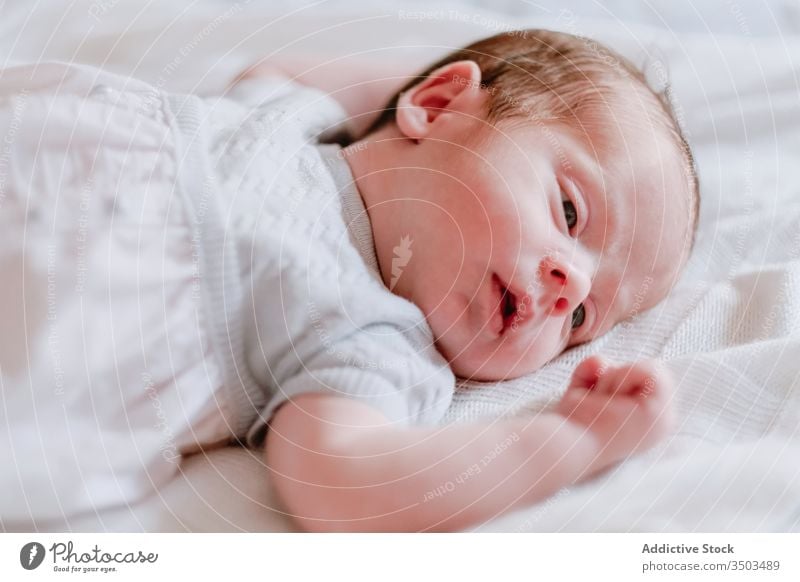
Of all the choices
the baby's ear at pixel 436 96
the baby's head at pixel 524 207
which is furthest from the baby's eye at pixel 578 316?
the baby's ear at pixel 436 96

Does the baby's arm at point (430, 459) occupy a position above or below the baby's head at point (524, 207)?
below

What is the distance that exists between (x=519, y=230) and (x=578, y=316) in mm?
69

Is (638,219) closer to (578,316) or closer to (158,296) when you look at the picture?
(578,316)

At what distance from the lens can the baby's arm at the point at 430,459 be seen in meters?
0.43

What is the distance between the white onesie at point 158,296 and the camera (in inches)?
16.8

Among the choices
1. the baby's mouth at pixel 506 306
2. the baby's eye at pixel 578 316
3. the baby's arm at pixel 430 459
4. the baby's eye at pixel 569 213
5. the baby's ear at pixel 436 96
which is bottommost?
the baby's arm at pixel 430 459

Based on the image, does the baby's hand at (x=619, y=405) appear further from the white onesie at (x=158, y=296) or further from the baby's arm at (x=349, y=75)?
the baby's arm at (x=349, y=75)

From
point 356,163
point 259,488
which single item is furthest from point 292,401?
point 356,163

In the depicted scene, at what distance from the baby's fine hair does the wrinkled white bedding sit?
0.02 metres

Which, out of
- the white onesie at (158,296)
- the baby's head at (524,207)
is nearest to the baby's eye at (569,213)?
the baby's head at (524,207)

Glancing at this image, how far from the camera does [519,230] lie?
19.0 inches

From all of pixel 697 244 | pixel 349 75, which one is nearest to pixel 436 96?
pixel 349 75

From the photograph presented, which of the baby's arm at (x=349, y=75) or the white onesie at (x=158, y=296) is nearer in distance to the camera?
the white onesie at (x=158, y=296)

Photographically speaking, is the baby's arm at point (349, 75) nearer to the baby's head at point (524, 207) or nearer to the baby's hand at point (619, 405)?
the baby's head at point (524, 207)
